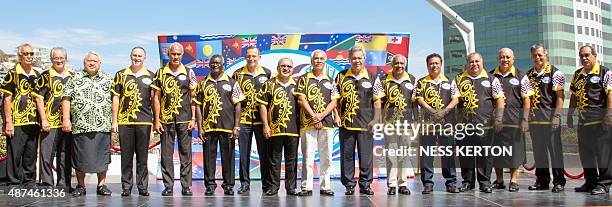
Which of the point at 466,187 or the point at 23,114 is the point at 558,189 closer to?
the point at 466,187

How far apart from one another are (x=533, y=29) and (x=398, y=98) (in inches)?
3426

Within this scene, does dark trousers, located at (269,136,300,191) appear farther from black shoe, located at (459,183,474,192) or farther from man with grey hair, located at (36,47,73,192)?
man with grey hair, located at (36,47,73,192)

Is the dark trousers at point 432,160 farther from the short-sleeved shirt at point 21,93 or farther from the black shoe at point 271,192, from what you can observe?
the short-sleeved shirt at point 21,93

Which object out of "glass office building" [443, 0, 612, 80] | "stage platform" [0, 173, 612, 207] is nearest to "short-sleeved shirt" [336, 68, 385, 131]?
"stage platform" [0, 173, 612, 207]

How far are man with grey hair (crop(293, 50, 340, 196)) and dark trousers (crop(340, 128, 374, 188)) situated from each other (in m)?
0.20

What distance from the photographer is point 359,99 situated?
7371mm

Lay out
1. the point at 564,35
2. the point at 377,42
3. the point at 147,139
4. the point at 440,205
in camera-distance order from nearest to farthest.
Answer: the point at 440,205
the point at 147,139
the point at 377,42
the point at 564,35

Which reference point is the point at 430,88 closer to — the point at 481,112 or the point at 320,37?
the point at 481,112

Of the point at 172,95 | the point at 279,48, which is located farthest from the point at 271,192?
the point at 279,48

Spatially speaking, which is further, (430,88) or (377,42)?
(377,42)

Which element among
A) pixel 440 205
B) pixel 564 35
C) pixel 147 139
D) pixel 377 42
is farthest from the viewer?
pixel 564 35

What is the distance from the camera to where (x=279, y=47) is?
978 cm

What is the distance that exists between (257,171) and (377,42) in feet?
9.15

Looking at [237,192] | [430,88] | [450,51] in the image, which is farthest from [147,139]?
[450,51]
